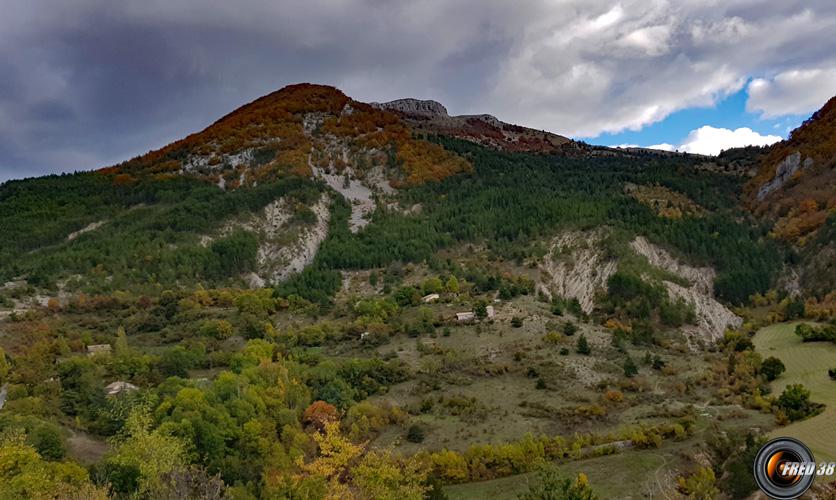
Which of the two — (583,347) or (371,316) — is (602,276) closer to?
(583,347)

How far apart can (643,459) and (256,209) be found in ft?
294

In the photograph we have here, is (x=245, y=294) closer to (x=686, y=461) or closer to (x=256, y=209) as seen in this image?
(x=256, y=209)

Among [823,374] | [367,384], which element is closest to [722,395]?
[823,374]

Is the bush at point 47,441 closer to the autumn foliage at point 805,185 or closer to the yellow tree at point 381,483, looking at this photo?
the yellow tree at point 381,483

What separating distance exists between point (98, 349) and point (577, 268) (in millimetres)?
67404

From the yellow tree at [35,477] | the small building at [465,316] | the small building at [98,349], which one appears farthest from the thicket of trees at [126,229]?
the yellow tree at [35,477]

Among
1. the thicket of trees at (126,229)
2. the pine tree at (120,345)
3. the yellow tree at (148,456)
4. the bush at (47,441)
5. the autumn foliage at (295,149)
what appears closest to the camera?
the yellow tree at (148,456)

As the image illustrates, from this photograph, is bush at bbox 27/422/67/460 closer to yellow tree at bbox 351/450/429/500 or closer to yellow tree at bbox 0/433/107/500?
yellow tree at bbox 0/433/107/500

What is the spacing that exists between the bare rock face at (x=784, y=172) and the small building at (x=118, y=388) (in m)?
118

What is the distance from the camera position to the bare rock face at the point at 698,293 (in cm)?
7981

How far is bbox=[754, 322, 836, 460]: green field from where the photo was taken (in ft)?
142

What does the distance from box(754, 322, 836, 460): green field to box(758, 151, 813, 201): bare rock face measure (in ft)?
172

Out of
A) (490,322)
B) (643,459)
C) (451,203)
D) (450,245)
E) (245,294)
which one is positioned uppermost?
(451,203)

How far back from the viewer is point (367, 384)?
60250mm
